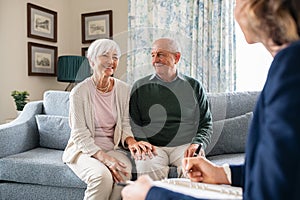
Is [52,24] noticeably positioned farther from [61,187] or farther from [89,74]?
[61,187]

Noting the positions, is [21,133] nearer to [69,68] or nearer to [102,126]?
[102,126]

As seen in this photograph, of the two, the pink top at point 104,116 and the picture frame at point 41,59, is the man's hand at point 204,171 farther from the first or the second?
the picture frame at point 41,59

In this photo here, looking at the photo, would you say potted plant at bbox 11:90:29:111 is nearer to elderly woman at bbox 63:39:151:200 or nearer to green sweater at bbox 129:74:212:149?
elderly woman at bbox 63:39:151:200

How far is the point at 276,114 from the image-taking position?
616 millimetres

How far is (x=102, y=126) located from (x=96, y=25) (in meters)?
2.24

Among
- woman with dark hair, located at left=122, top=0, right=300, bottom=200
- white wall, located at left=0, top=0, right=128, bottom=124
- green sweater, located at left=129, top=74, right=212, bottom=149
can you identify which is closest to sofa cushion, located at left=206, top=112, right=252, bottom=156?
green sweater, located at left=129, top=74, right=212, bottom=149

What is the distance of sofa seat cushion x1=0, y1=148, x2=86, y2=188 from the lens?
2.16 metres

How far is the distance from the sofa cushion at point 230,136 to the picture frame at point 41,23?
2.27 meters

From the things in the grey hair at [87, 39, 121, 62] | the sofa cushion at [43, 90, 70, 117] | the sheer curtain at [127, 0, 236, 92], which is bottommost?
the sofa cushion at [43, 90, 70, 117]

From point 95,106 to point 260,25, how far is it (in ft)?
4.91

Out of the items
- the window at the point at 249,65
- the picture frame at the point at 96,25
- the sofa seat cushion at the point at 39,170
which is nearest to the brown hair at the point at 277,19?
the sofa seat cushion at the point at 39,170

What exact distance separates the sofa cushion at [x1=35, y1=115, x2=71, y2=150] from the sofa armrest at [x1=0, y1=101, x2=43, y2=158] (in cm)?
5

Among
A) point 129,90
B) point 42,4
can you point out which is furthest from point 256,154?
point 42,4

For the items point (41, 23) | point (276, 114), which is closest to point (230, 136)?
point (276, 114)
